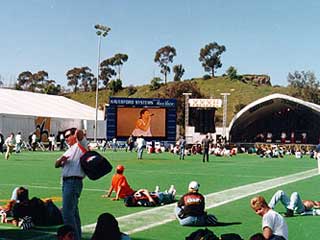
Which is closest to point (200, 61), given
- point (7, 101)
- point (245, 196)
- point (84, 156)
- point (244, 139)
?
point (244, 139)

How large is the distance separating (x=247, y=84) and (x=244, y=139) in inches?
1431

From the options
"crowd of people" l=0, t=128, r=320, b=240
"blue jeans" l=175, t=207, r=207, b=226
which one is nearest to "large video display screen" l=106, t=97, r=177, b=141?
"crowd of people" l=0, t=128, r=320, b=240

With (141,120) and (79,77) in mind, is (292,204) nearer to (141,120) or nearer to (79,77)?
(141,120)

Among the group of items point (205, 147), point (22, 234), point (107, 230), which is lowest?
point (22, 234)

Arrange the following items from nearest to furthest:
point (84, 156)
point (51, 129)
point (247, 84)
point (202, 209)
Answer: point (84, 156) < point (202, 209) < point (51, 129) < point (247, 84)

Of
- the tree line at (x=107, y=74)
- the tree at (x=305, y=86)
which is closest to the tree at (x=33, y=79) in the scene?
the tree line at (x=107, y=74)

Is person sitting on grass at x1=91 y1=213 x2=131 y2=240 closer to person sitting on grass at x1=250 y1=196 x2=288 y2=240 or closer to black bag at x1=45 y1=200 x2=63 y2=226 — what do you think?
person sitting on grass at x1=250 y1=196 x2=288 y2=240

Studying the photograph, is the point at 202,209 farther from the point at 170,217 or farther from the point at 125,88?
the point at 125,88

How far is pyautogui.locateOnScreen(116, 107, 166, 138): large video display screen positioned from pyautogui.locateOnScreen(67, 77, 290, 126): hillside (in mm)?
45590

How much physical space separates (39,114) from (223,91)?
191ft

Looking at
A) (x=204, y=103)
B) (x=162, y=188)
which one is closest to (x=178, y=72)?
(x=204, y=103)

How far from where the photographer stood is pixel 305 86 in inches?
4102

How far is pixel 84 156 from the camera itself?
7750 mm

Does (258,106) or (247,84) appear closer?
(258,106)
